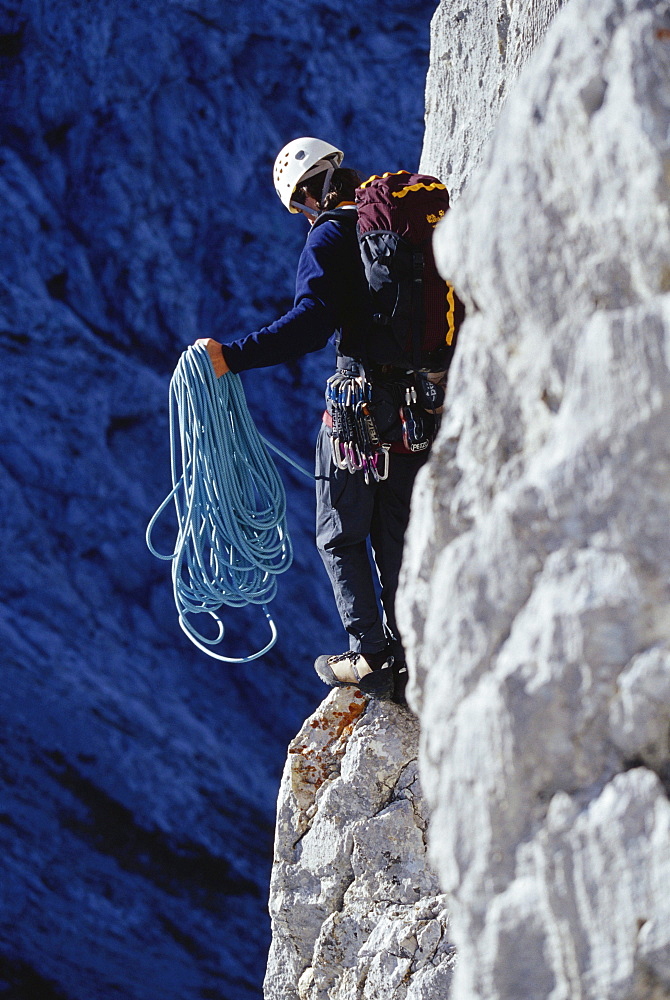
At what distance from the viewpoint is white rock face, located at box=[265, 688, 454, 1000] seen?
77.3 inches

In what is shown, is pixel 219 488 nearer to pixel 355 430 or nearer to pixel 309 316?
pixel 355 430

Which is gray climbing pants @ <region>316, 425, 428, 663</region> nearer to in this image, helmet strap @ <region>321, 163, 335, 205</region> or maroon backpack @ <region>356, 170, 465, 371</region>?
maroon backpack @ <region>356, 170, 465, 371</region>

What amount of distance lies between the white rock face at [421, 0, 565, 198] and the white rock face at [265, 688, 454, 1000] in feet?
5.08

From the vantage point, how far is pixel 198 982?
588 cm

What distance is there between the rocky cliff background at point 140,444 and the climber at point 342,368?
3.61 m

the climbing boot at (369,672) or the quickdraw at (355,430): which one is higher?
the quickdraw at (355,430)

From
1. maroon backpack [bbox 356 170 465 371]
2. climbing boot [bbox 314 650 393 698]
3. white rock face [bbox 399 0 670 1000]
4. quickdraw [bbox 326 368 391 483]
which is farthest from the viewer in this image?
climbing boot [bbox 314 650 393 698]

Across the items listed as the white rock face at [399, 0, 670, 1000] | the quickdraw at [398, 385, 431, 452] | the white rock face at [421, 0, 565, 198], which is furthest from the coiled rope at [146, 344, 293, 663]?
the white rock face at [399, 0, 670, 1000]

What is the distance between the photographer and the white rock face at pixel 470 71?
7.57ft

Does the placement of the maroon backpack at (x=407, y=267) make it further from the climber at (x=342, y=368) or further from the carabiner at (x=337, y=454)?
the carabiner at (x=337, y=454)

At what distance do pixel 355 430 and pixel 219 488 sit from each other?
369mm

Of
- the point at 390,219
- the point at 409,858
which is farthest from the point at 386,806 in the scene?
the point at 390,219

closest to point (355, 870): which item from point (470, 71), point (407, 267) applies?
point (407, 267)

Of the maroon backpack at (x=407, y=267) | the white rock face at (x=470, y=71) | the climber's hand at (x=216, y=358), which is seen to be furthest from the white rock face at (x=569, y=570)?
the white rock face at (x=470, y=71)
